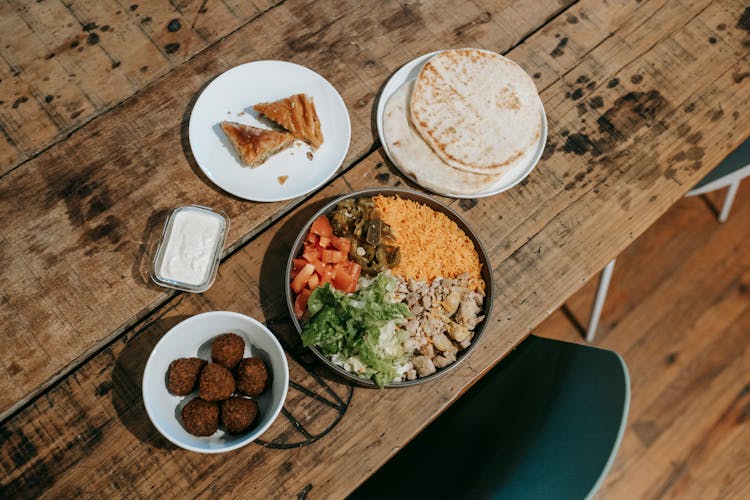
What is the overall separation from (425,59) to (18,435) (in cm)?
190

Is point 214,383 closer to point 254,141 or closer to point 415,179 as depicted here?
point 254,141

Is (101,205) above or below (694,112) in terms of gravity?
below

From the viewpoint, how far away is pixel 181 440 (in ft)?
5.43

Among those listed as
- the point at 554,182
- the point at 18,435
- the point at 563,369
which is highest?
the point at 554,182

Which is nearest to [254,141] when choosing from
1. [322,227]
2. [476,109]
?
[322,227]

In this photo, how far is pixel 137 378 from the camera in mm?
1913

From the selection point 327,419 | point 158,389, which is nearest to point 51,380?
point 158,389

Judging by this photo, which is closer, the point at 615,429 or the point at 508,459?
the point at 615,429

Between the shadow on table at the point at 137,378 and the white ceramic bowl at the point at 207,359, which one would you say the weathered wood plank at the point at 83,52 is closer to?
the shadow on table at the point at 137,378

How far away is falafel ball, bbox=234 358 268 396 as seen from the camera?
1765mm

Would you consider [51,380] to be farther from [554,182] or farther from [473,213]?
[554,182]

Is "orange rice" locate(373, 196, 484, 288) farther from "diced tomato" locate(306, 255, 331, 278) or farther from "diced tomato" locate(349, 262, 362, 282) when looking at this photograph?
"diced tomato" locate(306, 255, 331, 278)

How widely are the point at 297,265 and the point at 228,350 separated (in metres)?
0.34

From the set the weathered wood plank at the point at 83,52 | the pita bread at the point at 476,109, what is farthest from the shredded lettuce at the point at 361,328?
the weathered wood plank at the point at 83,52
